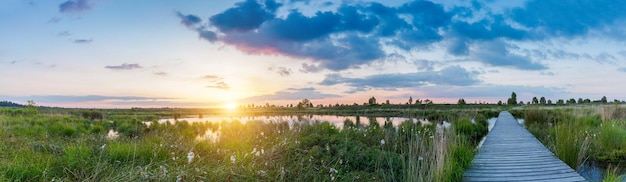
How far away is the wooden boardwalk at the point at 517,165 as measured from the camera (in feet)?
22.8

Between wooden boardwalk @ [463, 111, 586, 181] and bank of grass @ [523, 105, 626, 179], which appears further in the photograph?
bank of grass @ [523, 105, 626, 179]

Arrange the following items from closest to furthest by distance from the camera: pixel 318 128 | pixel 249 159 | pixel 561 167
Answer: pixel 249 159 → pixel 561 167 → pixel 318 128

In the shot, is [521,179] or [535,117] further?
[535,117]

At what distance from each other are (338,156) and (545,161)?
15.5ft

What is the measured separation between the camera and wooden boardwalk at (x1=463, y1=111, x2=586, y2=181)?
22.8 feet

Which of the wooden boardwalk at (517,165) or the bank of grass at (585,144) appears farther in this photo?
the bank of grass at (585,144)

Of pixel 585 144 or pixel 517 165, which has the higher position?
pixel 585 144

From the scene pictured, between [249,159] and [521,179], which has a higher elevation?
[249,159]

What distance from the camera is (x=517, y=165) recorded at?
7914mm

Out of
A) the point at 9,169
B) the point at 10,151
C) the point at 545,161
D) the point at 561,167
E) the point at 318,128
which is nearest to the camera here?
the point at 9,169

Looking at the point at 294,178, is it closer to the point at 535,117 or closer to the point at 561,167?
the point at 561,167

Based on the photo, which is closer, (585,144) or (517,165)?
(517,165)

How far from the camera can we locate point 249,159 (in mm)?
5844

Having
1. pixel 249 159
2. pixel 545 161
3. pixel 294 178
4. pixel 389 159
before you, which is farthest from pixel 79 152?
pixel 545 161
